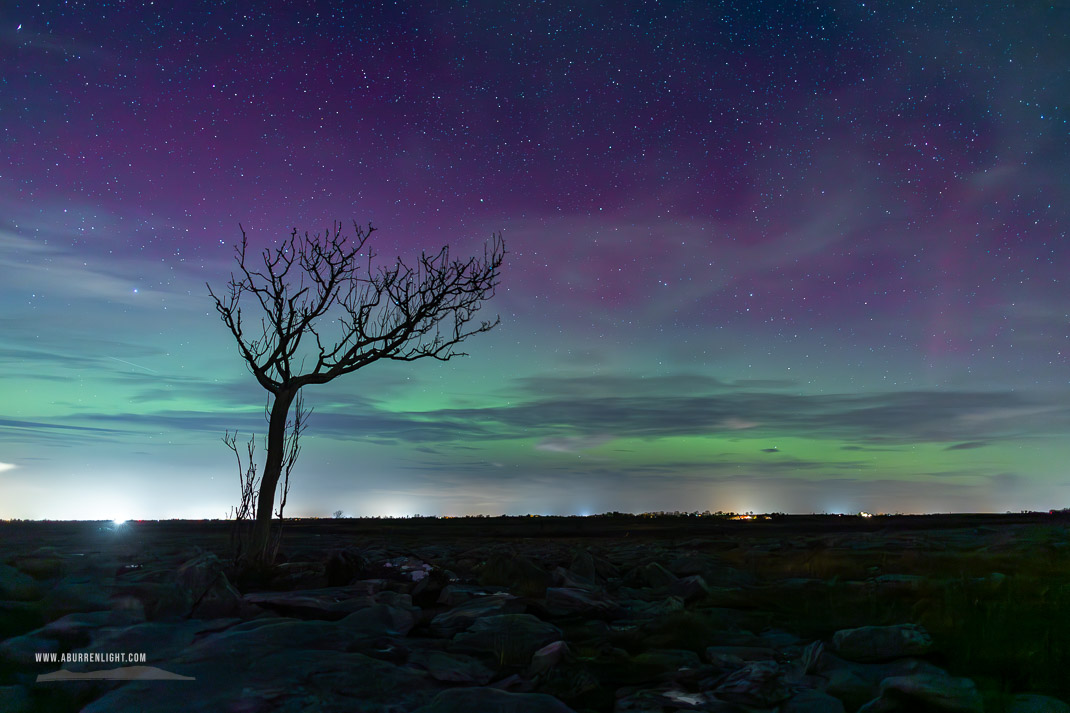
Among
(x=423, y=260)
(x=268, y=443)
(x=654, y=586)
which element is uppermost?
(x=423, y=260)

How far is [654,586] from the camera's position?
10211 millimetres

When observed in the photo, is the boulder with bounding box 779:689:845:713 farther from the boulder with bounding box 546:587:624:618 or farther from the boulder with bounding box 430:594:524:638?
the boulder with bounding box 546:587:624:618

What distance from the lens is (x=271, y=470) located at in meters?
10.9

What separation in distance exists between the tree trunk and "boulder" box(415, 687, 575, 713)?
24.9ft

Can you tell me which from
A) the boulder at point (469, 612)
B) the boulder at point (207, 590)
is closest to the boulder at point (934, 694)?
the boulder at point (469, 612)

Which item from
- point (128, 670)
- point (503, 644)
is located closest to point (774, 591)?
point (503, 644)

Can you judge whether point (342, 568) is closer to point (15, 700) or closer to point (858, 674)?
point (15, 700)

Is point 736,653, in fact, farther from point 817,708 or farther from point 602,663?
point 817,708

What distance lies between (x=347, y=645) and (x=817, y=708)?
3.66 meters

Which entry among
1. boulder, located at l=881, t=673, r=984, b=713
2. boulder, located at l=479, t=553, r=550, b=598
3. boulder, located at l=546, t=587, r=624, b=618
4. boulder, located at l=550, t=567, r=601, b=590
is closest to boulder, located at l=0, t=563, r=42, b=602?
boulder, located at l=479, t=553, r=550, b=598

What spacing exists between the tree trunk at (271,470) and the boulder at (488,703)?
758 centimetres

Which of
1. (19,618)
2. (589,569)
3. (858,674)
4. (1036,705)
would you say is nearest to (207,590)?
(19,618)

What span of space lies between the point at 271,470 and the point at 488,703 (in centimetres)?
844

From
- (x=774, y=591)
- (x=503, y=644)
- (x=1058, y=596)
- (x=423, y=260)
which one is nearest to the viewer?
(x=503, y=644)
